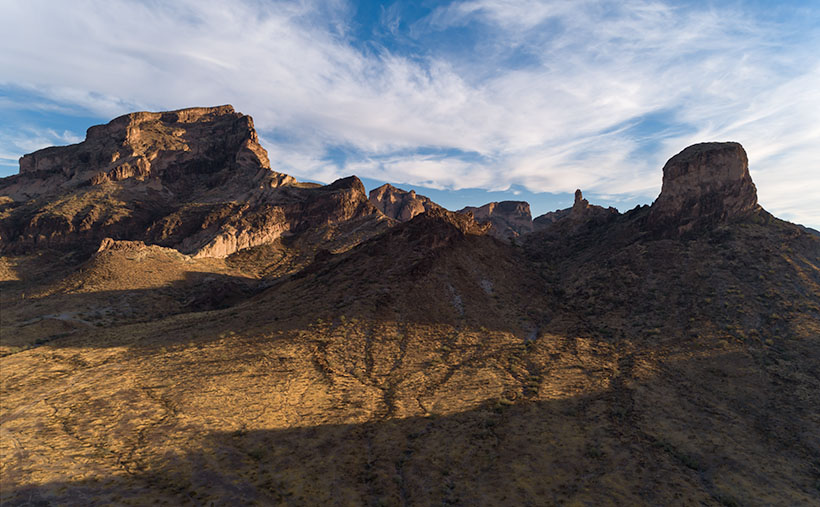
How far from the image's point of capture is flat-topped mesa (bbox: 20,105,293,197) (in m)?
115

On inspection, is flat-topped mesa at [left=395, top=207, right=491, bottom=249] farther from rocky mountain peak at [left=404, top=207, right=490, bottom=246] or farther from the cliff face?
the cliff face

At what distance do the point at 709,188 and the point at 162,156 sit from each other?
147397 millimetres

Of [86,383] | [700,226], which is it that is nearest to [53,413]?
[86,383]

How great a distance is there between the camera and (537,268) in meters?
60.3

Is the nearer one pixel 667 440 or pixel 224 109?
pixel 667 440

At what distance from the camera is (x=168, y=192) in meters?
114

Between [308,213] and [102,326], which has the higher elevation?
[308,213]

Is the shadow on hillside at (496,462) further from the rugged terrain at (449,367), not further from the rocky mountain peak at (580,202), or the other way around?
the rocky mountain peak at (580,202)

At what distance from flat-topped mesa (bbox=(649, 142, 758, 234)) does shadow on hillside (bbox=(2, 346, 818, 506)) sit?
113ft

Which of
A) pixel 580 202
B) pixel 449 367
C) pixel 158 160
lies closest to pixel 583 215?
pixel 580 202

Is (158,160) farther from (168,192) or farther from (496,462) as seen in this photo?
(496,462)

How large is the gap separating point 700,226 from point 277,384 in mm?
59217

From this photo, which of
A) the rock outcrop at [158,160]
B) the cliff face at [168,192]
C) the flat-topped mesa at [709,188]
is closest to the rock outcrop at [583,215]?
the flat-topped mesa at [709,188]

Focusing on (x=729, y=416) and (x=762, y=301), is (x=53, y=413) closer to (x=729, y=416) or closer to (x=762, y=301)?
(x=729, y=416)
